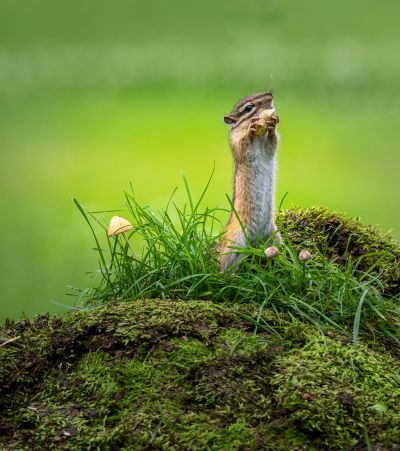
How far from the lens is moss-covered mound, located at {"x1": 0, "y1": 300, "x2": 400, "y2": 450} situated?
3.20 m

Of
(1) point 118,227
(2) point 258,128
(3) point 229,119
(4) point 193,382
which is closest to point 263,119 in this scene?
(2) point 258,128

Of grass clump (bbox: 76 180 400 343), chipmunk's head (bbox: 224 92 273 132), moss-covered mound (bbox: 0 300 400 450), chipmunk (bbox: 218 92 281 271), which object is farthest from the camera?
chipmunk's head (bbox: 224 92 273 132)

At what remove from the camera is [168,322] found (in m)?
3.80

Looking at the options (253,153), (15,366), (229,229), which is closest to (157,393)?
(15,366)

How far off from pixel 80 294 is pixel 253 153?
5.02 feet

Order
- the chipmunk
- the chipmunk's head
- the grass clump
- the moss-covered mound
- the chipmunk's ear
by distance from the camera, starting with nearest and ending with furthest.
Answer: the moss-covered mound, the grass clump, the chipmunk, the chipmunk's head, the chipmunk's ear

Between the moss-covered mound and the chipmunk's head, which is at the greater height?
the chipmunk's head

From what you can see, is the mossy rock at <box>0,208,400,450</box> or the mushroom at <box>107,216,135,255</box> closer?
the mossy rock at <box>0,208,400,450</box>

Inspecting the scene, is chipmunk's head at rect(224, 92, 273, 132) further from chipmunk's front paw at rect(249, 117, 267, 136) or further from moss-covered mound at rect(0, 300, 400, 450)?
moss-covered mound at rect(0, 300, 400, 450)

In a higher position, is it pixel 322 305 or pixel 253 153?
pixel 253 153

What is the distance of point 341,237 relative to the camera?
5629mm

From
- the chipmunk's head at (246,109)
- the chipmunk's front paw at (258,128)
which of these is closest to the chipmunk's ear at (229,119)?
the chipmunk's head at (246,109)

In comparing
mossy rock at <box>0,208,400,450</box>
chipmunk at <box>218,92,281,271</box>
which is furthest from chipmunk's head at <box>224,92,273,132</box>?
mossy rock at <box>0,208,400,450</box>

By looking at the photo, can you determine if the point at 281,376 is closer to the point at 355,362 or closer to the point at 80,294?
the point at 355,362
